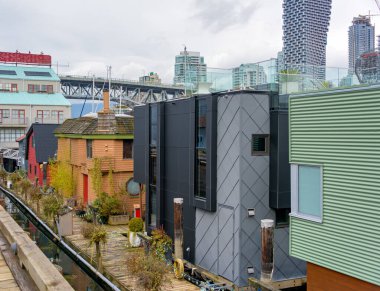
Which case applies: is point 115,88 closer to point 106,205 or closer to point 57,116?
point 57,116

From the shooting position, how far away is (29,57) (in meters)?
77.7

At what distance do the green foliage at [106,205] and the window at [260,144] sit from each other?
1291cm

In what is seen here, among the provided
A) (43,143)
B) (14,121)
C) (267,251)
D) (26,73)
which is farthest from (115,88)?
(267,251)

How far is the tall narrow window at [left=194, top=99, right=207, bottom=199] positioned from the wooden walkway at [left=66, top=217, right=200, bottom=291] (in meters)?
2.95

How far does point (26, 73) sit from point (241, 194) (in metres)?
66.5

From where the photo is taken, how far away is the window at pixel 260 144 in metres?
14.5

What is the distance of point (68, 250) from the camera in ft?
69.5

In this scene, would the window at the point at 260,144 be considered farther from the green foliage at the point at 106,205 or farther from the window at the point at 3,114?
the window at the point at 3,114

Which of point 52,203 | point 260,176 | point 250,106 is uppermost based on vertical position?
point 250,106

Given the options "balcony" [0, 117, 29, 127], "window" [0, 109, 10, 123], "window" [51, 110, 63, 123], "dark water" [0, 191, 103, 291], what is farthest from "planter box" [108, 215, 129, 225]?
"window" [51, 110, 63, 123]

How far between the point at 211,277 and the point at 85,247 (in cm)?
745

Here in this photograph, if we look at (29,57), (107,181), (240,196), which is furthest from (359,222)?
(29,57)

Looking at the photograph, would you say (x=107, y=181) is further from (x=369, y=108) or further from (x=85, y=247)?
(x=369, y=108)

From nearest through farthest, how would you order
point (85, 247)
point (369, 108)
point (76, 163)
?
1. point (369, 108)
2. point (85, 247)
3. point (76, 163)
